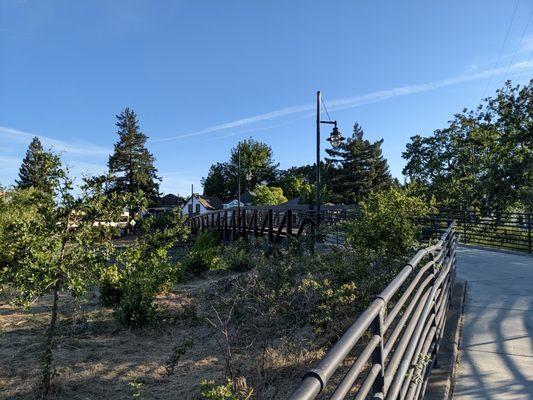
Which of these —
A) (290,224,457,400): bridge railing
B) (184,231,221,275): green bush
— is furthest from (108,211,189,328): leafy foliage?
(184,231,221,275): green bush

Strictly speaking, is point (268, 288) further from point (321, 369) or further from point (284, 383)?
point (321, 369)

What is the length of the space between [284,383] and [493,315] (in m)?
3.00

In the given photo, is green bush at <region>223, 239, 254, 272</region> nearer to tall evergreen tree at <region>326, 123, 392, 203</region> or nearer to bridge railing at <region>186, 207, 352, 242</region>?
bridge railing at <region>186, 207, 352, 242</region>

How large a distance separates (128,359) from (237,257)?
8548mm

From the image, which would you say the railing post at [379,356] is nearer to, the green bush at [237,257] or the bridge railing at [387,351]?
the bridge railing at [387,351]

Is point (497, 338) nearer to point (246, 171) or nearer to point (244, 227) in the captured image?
point (244, 227)

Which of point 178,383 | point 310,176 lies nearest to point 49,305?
point 178,383

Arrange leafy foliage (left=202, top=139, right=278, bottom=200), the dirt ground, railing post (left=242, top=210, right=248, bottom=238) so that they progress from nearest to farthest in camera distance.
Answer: the dirt ground < railing post (left=242, top=210, right=248, bottom=238) < leafy foliage (left=202, top=139, right=278, bottom=200)

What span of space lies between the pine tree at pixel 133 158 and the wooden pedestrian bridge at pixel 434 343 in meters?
61.6

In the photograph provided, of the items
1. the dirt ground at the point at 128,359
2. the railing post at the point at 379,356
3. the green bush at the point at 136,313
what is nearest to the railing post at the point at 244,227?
the dirt ground at the point at 128,359

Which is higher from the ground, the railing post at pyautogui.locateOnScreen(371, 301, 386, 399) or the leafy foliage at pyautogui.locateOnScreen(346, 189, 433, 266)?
the leafy foliage at pyautogui.locateOnScreen(346, 189, 433, 266)

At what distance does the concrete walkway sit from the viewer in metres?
3.64

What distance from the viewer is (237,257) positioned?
15547 mm

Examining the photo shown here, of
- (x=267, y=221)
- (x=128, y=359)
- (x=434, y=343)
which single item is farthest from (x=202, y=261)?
(x=434, y=343)
